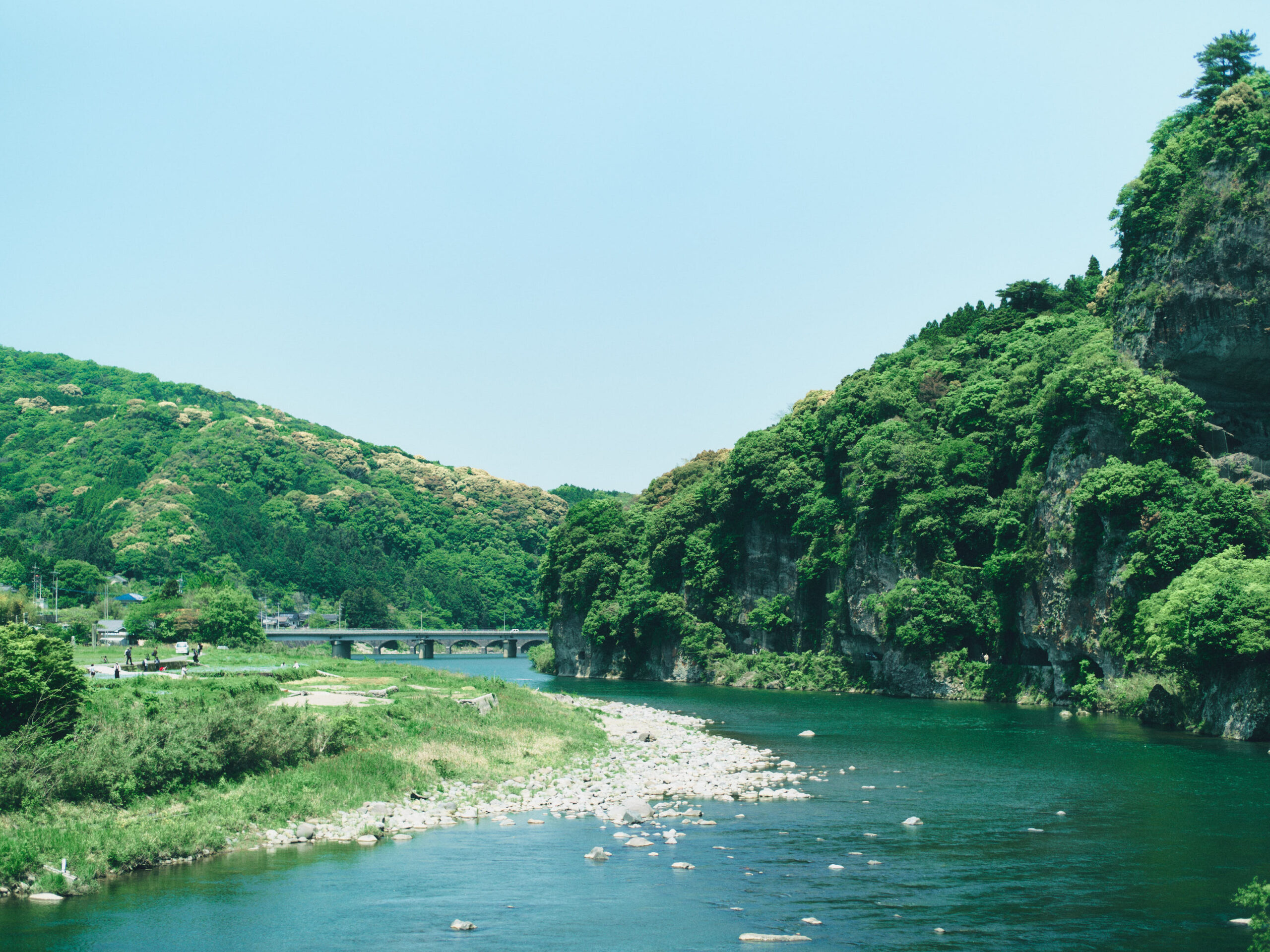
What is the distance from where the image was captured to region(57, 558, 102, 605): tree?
142250mm

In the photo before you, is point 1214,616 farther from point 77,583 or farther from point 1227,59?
point 77,583

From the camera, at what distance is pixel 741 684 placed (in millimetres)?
101188

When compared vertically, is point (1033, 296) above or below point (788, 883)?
above

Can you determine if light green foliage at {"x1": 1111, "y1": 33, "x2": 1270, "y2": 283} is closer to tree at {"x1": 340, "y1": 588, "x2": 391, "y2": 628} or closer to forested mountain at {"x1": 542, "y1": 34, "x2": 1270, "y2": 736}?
forested mountain at {"x1": 542, "y1": 34, "x2": 1270, "y2": 736}

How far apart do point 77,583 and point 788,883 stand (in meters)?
145

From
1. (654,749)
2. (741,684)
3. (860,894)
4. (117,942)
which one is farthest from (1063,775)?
(741,684)

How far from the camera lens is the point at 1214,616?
49.2 meters

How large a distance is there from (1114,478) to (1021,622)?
56.7 ft

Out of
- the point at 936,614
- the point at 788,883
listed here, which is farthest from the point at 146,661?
the point at 936,614

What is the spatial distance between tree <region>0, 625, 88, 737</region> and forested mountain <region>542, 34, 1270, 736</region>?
46.8 m

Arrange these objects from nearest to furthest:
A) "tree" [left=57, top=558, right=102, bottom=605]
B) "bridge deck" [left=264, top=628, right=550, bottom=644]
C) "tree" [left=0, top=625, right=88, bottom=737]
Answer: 1. "tree" [left=0, top=625, right=88, bottom=737]
2. "bridge deck" [left=264, top=628, right=550, bottom=644]
3. "tree" [left=57, top=558, right=102, bottom=605]

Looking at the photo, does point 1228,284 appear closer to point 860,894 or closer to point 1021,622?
point 1021,622

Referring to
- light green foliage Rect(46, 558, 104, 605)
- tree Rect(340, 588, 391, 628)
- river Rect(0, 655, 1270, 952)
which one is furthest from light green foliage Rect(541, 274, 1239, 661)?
tree Rect(340, 588, 391, 628)

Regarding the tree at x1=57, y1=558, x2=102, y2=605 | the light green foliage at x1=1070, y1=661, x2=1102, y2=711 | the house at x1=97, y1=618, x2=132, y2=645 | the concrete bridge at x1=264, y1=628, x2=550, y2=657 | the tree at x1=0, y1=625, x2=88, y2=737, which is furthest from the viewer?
the tree at x1=57, y1=558, x2=102, y2=605
